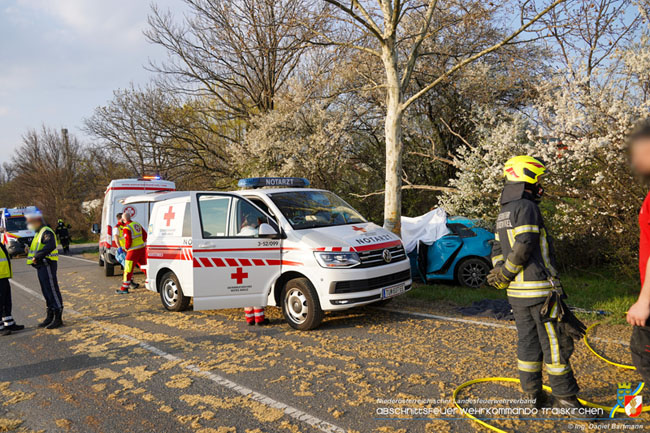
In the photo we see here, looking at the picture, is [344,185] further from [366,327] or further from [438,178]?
[366,327]

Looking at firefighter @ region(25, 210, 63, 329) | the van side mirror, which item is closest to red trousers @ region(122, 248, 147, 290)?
firefighter @ region(25, 210, 63, 329)

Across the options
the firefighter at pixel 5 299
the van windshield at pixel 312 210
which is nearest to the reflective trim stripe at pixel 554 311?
the van windshield at pixel 312 210

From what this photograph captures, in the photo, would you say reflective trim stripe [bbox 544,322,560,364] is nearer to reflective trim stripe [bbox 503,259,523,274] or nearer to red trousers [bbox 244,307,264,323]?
reflective trim stripe [bbox 503,259,523,274]

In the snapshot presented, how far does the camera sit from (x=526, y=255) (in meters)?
3.70

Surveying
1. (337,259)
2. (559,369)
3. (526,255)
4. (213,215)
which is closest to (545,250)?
(526,255)

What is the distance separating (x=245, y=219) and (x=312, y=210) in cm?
106

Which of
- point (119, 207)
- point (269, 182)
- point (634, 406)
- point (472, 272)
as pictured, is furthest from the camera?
point (119, 207)

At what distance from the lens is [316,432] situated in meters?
3.53

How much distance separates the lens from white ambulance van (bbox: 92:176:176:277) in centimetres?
1334

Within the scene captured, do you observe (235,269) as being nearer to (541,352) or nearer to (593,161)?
(541,352)

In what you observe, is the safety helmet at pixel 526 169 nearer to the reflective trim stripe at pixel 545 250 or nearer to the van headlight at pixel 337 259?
the reflective trim stripe at pixel 545 250

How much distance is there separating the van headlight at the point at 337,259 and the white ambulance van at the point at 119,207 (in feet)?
29.3

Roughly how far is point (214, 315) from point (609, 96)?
8.19m

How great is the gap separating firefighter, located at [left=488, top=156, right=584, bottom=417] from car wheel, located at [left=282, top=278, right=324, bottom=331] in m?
2.87
